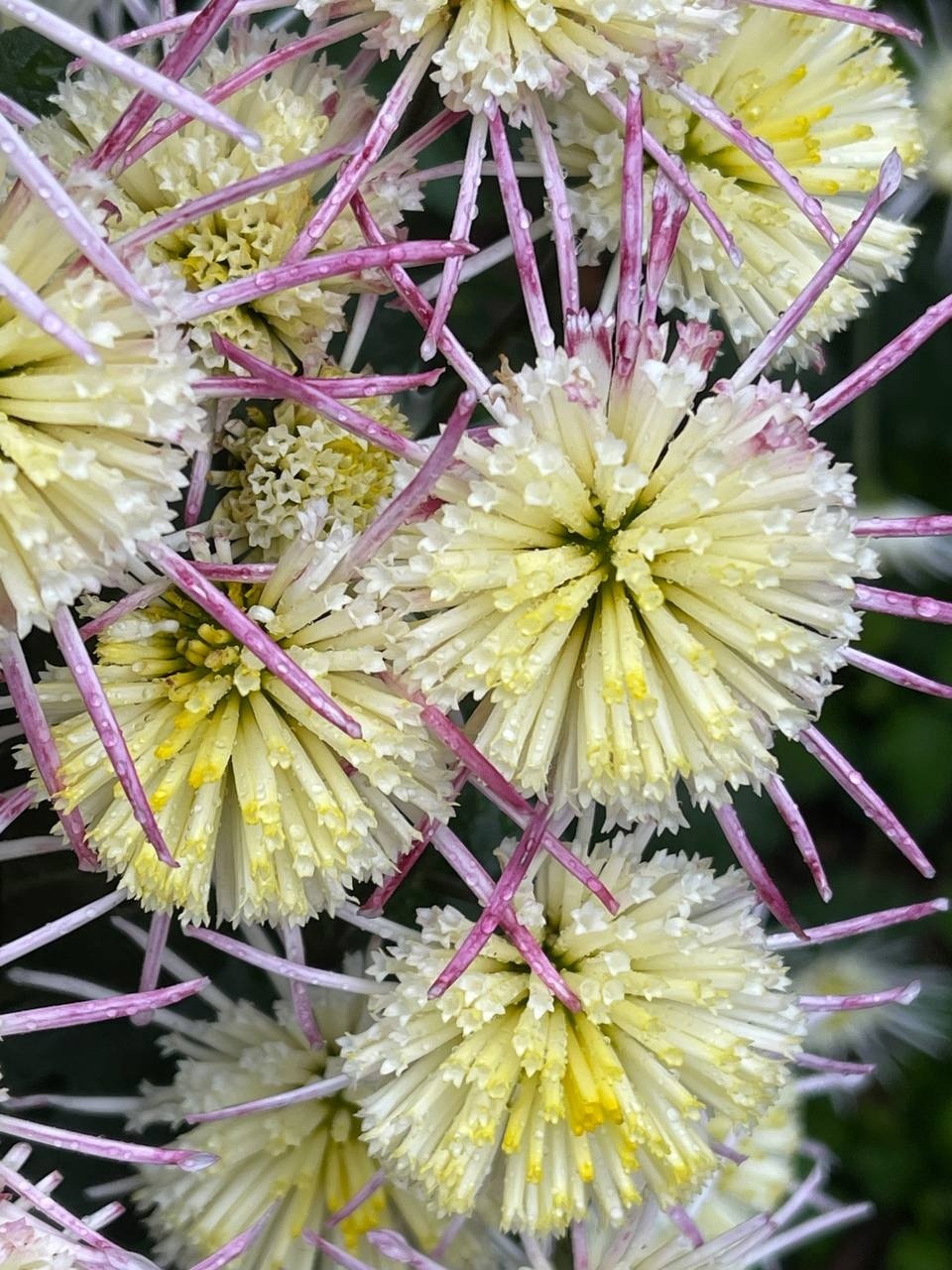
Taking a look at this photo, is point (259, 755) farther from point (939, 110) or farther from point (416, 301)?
point (939, 110)

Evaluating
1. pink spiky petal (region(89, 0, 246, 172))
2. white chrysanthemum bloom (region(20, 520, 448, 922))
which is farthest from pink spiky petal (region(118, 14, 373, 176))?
white chrysanthemum bloom (region(20, 520, 448, 922))

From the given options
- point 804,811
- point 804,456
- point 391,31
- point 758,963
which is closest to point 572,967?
point 758,963

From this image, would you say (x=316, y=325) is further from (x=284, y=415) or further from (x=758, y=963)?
(x=758, y=963)

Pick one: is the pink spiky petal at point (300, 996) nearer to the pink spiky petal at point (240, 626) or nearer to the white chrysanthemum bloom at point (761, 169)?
the pink spiky petal at point (240, 626)

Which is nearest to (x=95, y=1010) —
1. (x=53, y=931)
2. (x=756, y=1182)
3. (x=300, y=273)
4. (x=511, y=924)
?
(x=53, y=931)

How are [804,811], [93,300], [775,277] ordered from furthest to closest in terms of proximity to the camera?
1. [804,811]
2. [775,277]
3. [93,300]

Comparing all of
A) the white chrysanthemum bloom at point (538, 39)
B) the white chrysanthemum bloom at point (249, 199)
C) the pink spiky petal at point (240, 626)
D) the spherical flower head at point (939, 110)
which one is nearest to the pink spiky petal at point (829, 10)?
the white chrysanthemum bloom at point (538, 39)

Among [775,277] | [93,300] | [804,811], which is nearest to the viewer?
[93,300]
